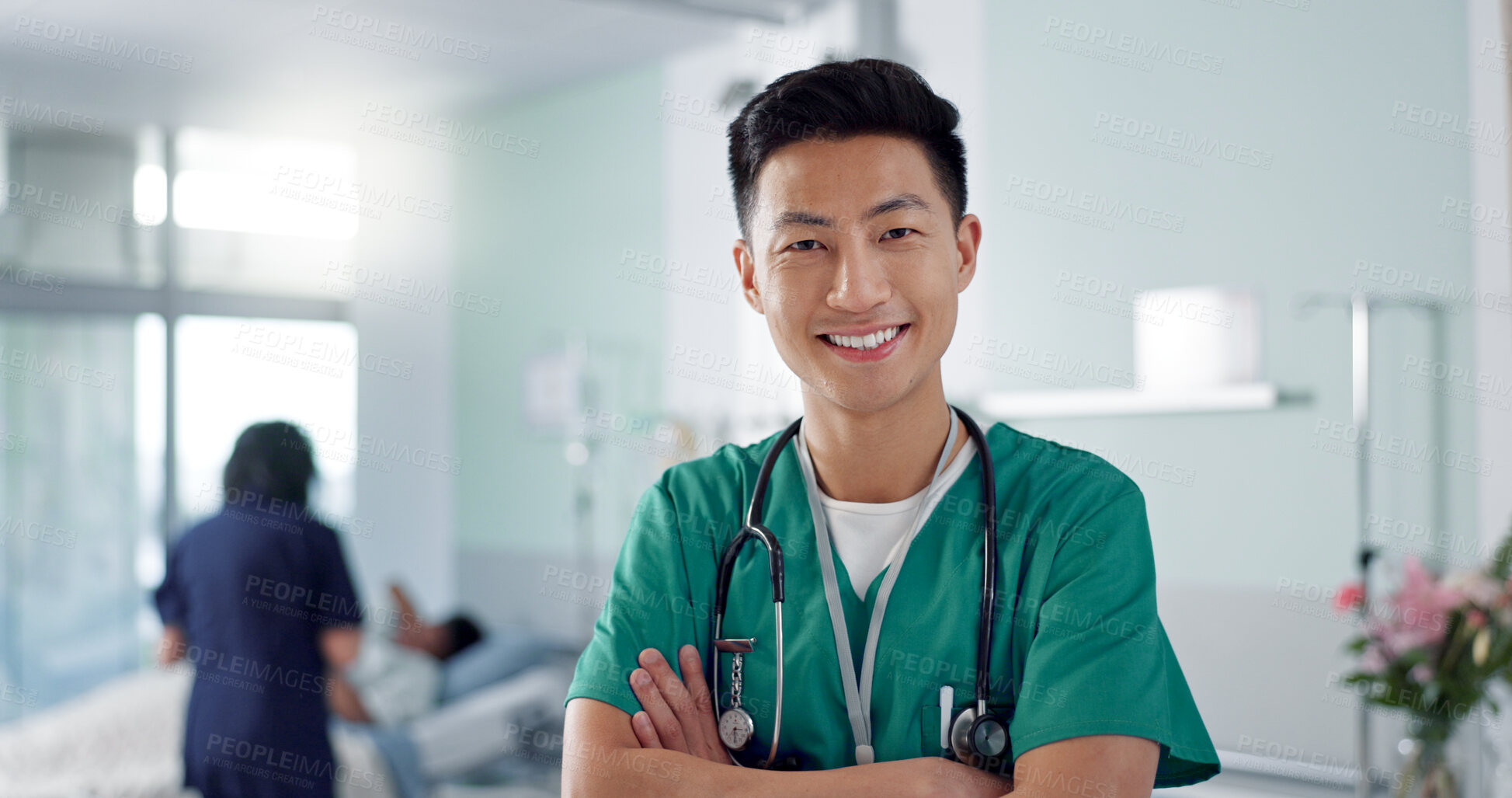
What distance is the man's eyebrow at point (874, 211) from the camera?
1.14 m

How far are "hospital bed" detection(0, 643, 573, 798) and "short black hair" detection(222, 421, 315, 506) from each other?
2.68 feet

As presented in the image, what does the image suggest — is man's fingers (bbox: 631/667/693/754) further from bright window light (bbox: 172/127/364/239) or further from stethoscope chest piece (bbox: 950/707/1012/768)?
bright window light (bbox: 172/127/364/239)

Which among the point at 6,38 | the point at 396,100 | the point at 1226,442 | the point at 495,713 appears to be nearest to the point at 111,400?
the point at 6,38

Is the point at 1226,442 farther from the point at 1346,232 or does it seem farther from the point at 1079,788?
the point at 1079,788

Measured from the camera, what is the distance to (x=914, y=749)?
114cm

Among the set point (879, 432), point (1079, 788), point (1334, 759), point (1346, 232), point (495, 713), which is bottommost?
point (495, 713)

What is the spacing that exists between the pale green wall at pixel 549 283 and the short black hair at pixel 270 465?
1.93 m

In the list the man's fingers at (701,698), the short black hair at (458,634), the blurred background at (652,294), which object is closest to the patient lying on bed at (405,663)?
the short black hair at (458,634)

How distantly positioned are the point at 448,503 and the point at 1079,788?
463 centimetres

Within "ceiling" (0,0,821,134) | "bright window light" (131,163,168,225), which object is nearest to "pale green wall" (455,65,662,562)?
"ceiling" (0,0,821,134)

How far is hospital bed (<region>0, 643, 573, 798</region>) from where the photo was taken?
127 inches

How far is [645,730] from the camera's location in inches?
45.9

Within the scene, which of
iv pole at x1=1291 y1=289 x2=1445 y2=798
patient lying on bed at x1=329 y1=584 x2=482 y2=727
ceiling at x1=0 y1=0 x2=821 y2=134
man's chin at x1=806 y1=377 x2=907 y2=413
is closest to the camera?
man's chin at x1=806 y1=377 x2=907 y2=413

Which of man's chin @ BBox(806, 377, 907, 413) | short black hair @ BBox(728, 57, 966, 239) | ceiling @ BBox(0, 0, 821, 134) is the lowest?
man's chin @ BBox(806, 377, 907, 413)
